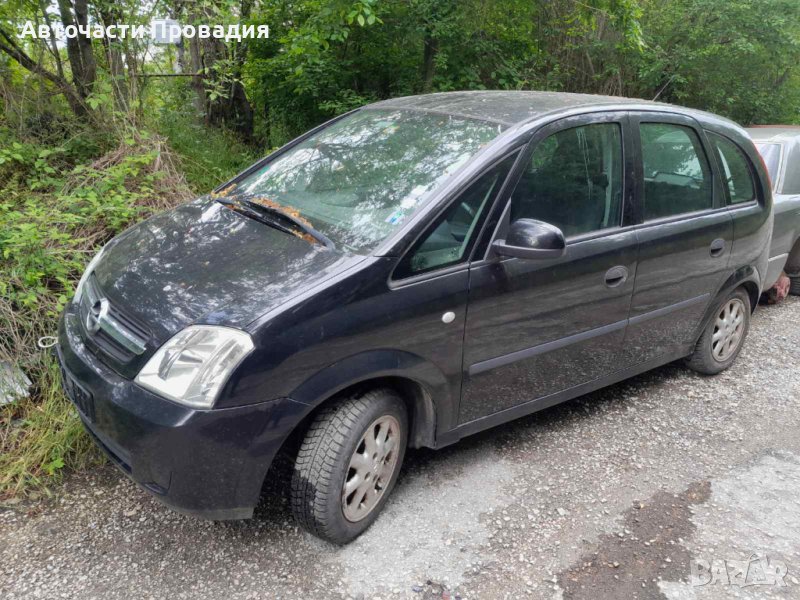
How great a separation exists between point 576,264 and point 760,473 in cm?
152

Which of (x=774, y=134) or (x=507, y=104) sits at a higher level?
(x=507, y=104)

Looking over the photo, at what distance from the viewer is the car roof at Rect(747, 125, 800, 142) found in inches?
241

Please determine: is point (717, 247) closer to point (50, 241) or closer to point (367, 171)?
point (367, 171)

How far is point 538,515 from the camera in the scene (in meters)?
3.14

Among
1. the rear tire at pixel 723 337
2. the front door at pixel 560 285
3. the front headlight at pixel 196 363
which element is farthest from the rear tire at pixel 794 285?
the front headlight at pixel 196 363

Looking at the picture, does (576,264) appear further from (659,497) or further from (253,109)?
(253,109)

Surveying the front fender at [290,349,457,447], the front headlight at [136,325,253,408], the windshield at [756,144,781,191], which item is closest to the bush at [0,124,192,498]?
the front headlight at [136,325,253,408]

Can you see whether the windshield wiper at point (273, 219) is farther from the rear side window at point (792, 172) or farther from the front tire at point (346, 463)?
the rear side window at point (792, 172)

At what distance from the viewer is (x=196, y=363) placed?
2.41 metres

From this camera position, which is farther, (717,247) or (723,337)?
(723,337)

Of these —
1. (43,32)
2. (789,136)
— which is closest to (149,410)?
(43,32)

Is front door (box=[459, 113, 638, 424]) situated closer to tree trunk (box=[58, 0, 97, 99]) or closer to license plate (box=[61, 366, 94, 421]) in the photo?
license plate (box=[61, 366, 94, 421])

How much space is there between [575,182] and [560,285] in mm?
529

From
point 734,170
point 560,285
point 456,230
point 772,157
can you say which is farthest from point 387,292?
point 772,157
